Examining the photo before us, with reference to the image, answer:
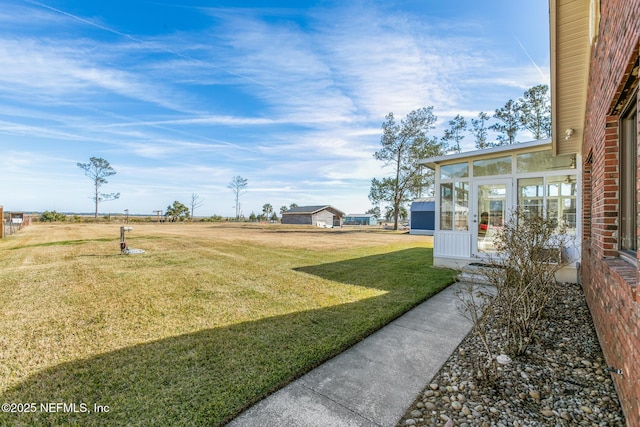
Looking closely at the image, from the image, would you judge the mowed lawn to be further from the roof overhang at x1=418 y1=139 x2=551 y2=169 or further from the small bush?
the small bush

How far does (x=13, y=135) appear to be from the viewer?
2172cm

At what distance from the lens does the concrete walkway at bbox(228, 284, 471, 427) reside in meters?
1.98

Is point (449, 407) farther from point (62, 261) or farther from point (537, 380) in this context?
point (62, 261)

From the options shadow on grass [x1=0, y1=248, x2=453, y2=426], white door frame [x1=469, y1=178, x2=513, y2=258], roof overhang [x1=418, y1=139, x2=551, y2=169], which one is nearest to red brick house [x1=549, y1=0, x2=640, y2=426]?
roof overhang [x1=418, y1=139, x2=551, y2=169]

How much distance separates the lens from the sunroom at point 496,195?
6.30 m

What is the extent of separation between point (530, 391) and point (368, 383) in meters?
1.32

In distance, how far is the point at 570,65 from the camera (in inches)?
193

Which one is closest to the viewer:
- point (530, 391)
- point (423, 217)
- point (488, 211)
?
point (530, 391)

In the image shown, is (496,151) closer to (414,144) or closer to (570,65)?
(570,65)

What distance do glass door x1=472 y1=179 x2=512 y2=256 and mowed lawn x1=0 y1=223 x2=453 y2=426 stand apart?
1.30 meters

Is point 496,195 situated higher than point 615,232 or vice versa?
point 496,195

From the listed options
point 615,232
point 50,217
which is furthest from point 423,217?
point 50,217

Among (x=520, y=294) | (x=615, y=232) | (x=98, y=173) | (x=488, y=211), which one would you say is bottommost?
(x=520, y=294)

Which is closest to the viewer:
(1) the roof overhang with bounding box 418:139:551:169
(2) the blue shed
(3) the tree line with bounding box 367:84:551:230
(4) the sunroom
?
(4) the sunroom
